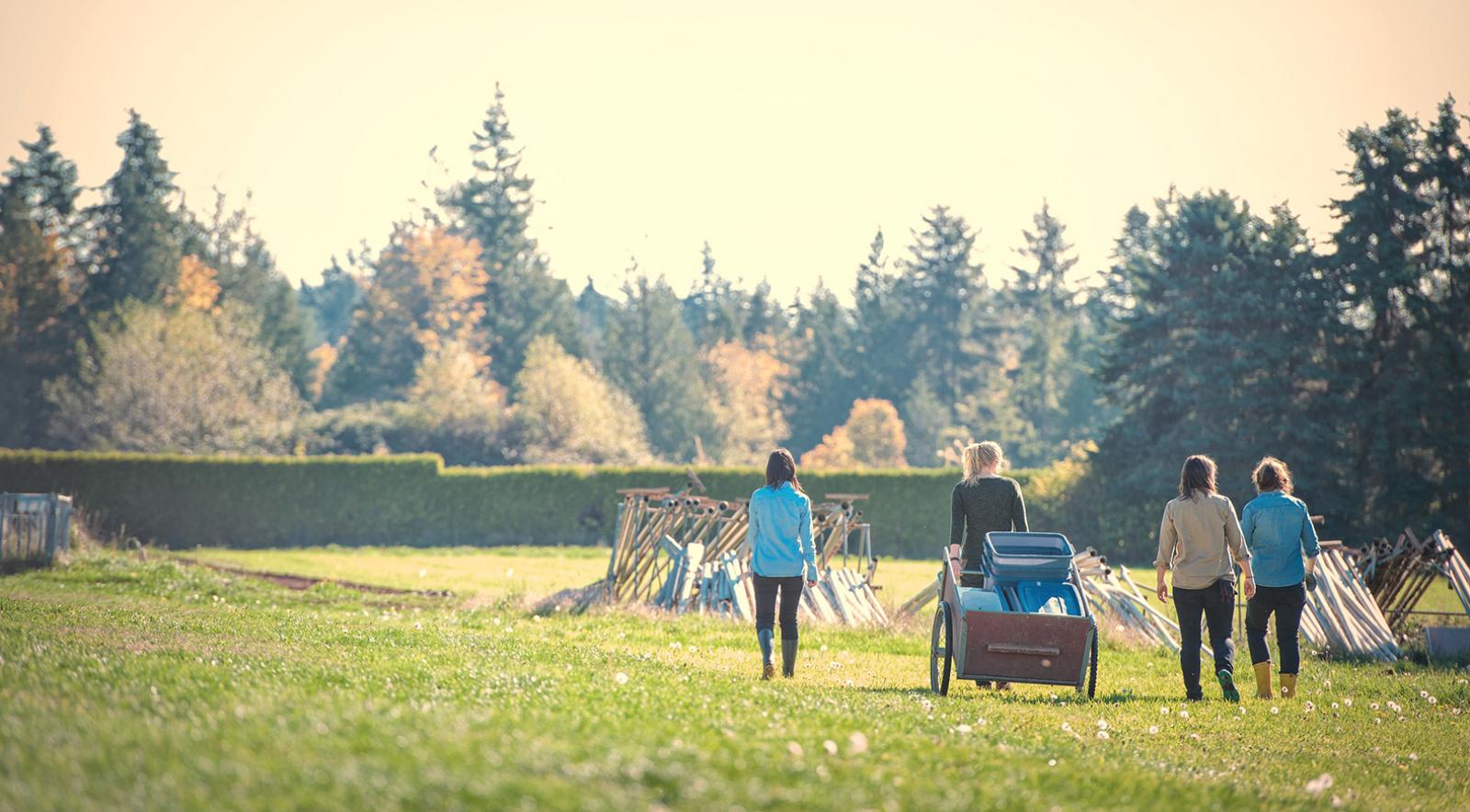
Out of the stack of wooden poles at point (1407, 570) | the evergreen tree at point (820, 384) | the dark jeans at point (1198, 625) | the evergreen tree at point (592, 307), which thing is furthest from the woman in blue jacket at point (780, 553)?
the evergreen tree at point (592, 307)

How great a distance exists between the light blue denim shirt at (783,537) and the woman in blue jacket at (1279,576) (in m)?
3.36

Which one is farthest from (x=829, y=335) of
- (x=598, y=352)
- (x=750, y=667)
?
(x=750, y=667)

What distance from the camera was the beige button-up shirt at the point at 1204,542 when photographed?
34.6 ft

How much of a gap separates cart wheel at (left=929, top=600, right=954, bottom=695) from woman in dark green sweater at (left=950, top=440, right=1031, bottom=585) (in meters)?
0.48

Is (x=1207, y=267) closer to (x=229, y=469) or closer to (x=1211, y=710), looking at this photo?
(x=229, y=469)

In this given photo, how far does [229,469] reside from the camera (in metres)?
38.5

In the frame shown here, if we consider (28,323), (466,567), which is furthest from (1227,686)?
(28,323)

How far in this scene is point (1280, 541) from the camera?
430 inches

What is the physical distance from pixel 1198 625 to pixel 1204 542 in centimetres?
65

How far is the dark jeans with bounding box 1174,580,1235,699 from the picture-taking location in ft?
34.9

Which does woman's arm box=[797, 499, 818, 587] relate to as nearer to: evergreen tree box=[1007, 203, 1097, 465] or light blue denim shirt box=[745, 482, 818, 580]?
light blue denim shirt box=[745, 482, 818, 580]

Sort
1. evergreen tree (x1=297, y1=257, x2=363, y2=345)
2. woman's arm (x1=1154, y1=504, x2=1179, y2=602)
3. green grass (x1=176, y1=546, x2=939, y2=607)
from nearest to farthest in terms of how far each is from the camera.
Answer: woman's arm (x1=1154, y1=504, x2=1179, y2=602)
green grass (x1=176, y1=546, x2=939, y2=607)
evergreen tree (x1=297, y1=257, x2=363, y2=345)

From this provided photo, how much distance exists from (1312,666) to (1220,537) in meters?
3.47

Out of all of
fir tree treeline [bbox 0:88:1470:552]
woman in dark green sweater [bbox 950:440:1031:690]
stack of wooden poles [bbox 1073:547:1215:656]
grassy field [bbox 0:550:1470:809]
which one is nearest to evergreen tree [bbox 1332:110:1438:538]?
fir tree treeline [bbox 0:88:1470:552]
